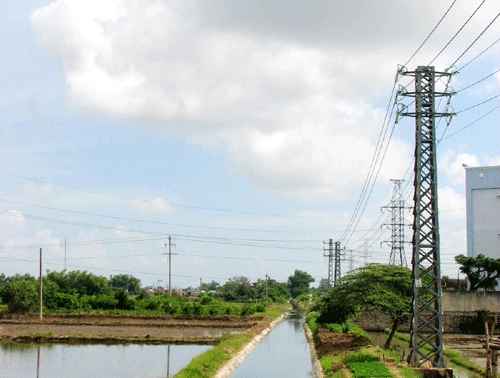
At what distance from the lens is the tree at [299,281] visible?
487 feet

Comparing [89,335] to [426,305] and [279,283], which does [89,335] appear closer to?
[426,305]

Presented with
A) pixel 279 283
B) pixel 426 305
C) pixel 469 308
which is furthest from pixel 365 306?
pixel 279 283

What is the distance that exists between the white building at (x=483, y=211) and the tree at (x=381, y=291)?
28.8m

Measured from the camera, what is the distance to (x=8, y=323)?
4894cm

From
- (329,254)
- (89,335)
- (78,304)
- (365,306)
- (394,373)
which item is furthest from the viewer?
(329,254)

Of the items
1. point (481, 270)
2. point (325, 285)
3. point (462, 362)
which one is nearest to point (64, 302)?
point (481, 270)

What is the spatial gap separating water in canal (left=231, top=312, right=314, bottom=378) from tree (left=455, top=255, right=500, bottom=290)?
Answer: 17.5 metres

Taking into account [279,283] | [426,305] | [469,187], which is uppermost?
[469,187]

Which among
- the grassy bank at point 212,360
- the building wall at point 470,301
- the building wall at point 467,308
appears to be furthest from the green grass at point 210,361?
the building wall at point 470,301

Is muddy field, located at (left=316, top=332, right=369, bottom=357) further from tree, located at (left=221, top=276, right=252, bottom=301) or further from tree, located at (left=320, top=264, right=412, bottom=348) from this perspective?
tree, located at (left=221, top=276, right=252, bottom=301)

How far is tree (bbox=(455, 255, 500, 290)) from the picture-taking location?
4991cm

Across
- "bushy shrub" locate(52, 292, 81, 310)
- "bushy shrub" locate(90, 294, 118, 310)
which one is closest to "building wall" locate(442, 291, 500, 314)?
"bushy shrub" locate(90, 294, 118, 310)

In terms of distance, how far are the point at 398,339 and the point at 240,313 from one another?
2812 cm

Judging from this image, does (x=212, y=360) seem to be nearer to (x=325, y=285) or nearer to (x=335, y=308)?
(x=335, y=308)
